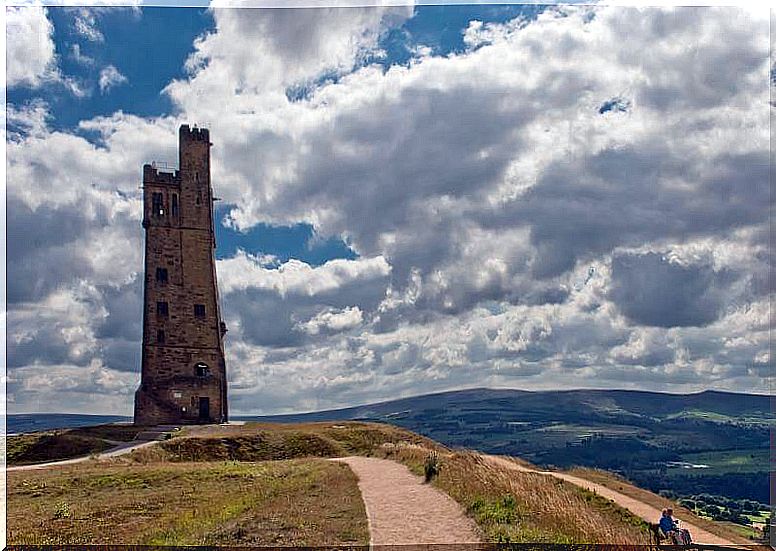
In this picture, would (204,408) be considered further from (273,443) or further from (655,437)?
(655,437)

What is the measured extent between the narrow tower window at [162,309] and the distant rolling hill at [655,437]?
97.4 ft

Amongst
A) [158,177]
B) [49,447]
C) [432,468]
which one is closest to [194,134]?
[158,177]

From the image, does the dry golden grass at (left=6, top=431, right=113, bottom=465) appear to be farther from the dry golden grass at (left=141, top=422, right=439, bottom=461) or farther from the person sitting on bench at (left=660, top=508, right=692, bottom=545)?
the person sitting on bench at (left=660, top=508, right=692, bottom=545)

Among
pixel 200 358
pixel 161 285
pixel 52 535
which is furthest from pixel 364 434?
pixel 52 535

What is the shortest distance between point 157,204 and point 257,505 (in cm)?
4104

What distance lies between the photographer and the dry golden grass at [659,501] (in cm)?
1987

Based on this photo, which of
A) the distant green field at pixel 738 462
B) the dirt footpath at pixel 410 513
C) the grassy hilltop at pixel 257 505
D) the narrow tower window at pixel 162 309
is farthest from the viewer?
the narrow tower window at pixel 162 309

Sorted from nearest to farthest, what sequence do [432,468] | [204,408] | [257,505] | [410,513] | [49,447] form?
[410,513]
[257,505]
[432,468]
[49,447]
[204,408]

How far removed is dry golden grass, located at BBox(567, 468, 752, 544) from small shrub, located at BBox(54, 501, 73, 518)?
16262 millimetres

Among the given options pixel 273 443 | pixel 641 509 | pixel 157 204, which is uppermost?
pixel 157 204

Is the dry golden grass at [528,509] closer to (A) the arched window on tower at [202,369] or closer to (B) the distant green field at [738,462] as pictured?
(B) the distant green field at [738,462]

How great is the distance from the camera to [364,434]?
144 feet

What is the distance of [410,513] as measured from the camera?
17.4 meters

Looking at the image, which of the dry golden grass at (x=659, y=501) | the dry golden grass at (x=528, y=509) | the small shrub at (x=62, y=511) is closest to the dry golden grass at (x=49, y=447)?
the small shrub at (x=62, y=511)
